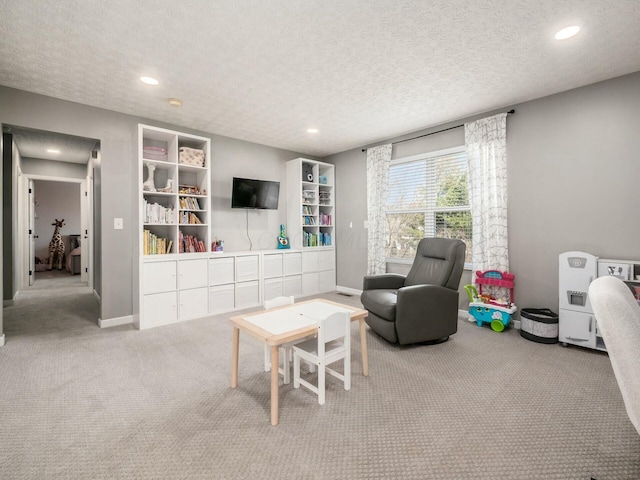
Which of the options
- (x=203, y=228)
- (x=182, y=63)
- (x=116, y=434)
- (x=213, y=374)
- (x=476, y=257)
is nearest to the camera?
(x=116, y=434)

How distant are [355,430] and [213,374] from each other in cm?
124

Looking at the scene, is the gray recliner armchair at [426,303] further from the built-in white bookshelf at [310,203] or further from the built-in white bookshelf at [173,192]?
the built-in white bookshelf at [173,192]

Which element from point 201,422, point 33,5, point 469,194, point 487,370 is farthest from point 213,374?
point 469,194

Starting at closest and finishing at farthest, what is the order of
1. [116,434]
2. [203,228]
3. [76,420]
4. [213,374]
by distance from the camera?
1. [116,434]
2. [76,420]
3. [213,374]
4. [203,228]

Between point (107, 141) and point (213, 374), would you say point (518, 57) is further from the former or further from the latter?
point (107, 141)

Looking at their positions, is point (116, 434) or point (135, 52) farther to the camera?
point (135, 52)

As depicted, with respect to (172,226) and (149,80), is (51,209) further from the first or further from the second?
(149,80)

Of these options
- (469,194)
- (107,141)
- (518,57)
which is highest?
(518,57)

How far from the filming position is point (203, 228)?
4.12 m

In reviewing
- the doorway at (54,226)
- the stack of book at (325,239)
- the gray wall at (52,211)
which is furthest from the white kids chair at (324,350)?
the gray wall at (52,211)

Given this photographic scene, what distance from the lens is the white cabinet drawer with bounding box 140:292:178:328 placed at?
3.51m

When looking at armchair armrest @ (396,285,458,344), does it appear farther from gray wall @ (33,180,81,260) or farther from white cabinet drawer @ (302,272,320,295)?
gray wall @ (33,180,81,260)

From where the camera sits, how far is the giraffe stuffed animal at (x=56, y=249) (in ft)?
26.4

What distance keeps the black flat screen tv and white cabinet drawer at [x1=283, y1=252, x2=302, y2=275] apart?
0.81 metres
